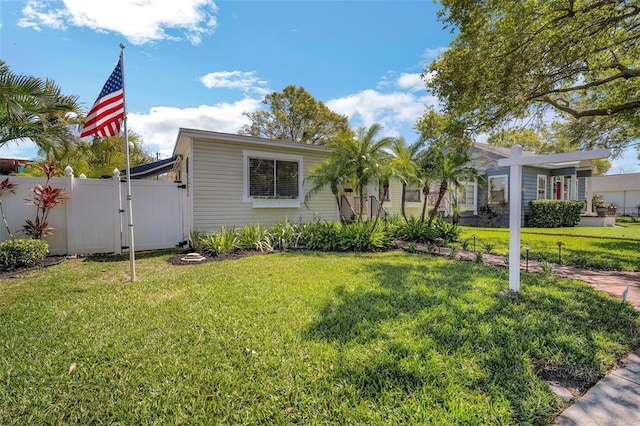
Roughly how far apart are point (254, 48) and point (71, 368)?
11658 millimetres

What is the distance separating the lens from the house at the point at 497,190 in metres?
16.4

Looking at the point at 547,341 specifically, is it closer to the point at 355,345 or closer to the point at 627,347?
the point at 627,347

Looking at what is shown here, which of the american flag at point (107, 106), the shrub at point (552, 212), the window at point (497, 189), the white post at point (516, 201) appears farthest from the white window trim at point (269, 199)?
the shrub at point (552, 212)

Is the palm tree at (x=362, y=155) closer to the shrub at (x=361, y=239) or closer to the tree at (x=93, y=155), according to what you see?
the shrub at (x=361, y=239)

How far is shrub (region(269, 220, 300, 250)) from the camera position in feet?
27.8

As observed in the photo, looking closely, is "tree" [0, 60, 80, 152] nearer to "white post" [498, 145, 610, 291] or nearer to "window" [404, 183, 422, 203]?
"white post" [498, 145, 610, 291]

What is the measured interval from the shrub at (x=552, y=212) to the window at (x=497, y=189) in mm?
1420

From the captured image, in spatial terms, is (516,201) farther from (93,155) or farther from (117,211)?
(93,155)

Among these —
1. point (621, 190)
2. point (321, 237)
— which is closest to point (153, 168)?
point (321, 237)

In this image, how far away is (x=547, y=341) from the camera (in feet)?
9.48

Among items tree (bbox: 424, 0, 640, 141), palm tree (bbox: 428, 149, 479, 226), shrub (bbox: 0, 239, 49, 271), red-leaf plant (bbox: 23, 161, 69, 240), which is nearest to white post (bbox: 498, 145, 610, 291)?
tree (bbox: 424, 0, 640, 141)

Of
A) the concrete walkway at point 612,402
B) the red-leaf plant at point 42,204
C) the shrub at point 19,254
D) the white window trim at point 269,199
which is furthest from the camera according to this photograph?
the white window trim at point 269,199

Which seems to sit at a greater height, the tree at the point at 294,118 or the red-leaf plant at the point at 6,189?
the tree at the point at 294,118

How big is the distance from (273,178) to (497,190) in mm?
13894
